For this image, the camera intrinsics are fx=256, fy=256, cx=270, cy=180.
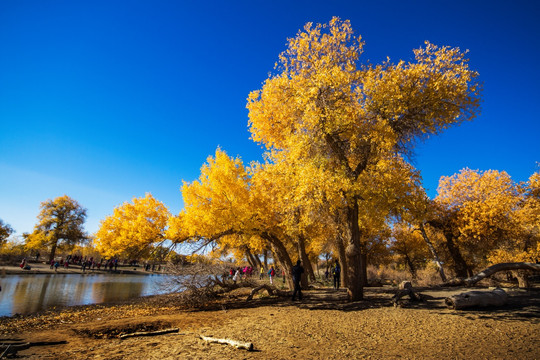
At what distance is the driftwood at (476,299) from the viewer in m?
8.22

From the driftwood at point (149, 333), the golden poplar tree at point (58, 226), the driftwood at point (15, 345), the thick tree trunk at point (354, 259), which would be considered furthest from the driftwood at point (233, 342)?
the golden poplar tree at point (58, 226)

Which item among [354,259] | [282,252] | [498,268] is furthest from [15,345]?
[498,268]

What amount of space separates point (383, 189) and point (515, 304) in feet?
20.2

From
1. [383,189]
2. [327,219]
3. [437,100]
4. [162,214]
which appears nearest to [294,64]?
[437,100]

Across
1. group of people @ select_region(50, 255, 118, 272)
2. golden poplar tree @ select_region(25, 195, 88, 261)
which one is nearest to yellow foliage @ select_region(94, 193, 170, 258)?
group of people @ select_region(50, 255, 118, 272)

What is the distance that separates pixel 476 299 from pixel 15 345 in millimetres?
12497

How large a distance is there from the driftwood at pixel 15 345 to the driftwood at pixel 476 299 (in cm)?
1138

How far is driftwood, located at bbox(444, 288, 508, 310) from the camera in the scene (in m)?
8.22

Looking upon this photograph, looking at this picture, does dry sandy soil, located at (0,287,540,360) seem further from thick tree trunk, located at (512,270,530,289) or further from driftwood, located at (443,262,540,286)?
thick tree trunk, located at (512,270,530,289)

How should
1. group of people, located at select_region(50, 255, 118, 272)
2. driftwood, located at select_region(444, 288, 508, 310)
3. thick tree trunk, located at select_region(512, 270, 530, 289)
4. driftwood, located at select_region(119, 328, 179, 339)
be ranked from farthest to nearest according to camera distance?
1. group of people, located at select_region(50, 255, 118, 272)
2. thick tree trunk, located at select_region(512, 270, 530, 289)
3. driftwood, located at select_region(444, 288, 508, 310)
4. driftwood, located at select_region(119, 328, 179, 339)

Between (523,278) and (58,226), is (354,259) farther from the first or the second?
(58,226)

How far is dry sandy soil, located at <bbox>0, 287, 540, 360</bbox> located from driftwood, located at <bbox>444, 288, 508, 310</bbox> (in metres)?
0.27

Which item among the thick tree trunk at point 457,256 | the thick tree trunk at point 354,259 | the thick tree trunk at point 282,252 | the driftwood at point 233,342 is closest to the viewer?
the driftwood at point 233,342

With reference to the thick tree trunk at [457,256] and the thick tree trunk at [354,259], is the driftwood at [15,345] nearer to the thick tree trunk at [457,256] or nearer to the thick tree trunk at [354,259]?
the thick tree trunk at [354,259]
